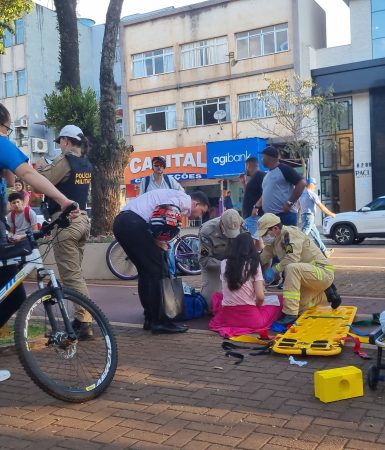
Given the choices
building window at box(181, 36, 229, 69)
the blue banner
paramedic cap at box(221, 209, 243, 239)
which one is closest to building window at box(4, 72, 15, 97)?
building window at box(181, 36, 229, 69)

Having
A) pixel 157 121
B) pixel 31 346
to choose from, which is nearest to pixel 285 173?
pixel 31 346

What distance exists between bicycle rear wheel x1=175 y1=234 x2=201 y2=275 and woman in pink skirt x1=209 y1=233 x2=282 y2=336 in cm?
430

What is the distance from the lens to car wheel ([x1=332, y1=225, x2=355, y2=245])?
1759cm

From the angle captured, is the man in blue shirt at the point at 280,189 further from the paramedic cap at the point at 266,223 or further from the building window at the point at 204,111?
the building window at the point at 204,111

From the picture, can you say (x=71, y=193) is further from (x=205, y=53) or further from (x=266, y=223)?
(x=205, y=53)

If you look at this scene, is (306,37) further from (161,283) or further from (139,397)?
(139,397)

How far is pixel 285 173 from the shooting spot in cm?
774

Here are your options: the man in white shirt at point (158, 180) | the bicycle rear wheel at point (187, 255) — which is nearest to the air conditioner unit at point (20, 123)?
the bicycle rear wheel at point (187, 255)

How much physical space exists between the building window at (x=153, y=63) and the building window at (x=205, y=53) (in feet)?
2.93

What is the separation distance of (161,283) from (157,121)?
28.6 m

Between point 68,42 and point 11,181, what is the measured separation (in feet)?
23.2

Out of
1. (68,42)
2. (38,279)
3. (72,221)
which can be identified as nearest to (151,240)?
(72,221)

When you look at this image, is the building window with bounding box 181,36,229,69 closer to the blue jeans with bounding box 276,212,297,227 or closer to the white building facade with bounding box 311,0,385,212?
the white building facade with bounding box 311,0,385,212

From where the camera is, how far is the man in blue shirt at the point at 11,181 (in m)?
3.88
